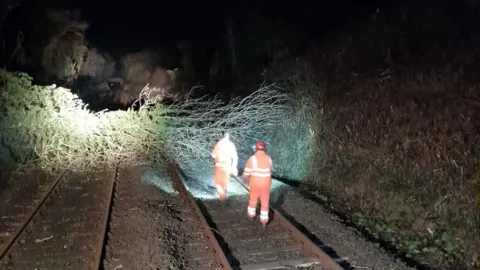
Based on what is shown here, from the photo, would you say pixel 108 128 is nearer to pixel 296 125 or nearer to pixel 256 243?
pixel 296 125

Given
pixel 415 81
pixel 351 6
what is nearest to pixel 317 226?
pixel 415 81

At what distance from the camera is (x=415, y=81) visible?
1005 centimetres

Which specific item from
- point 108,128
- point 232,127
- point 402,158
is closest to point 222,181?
point 402,158

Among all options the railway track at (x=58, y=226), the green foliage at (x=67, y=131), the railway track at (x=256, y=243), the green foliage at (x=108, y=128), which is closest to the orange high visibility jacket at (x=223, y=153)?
the railway track at (x=256, y=243)

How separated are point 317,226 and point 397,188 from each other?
207 cm

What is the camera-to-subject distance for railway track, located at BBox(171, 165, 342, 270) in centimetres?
715

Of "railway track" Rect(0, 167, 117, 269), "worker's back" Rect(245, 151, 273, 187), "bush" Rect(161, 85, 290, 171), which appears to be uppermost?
"bush" Rect(161, 85, 290, 171)

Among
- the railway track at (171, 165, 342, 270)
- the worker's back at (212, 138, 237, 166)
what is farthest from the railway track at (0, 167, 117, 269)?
the worker's back at (212, 138, 237, 166)

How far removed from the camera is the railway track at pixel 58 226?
7.67m

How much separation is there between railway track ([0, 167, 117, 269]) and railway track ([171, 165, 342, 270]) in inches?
76.7

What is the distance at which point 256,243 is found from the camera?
8109 millimetres

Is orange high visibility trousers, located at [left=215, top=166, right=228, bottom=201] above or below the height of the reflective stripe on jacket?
below

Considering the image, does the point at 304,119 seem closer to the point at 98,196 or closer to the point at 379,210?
the point at 379,210

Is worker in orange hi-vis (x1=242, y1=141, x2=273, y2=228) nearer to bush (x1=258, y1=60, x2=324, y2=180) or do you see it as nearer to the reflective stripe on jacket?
the reflective stripe on jacket
